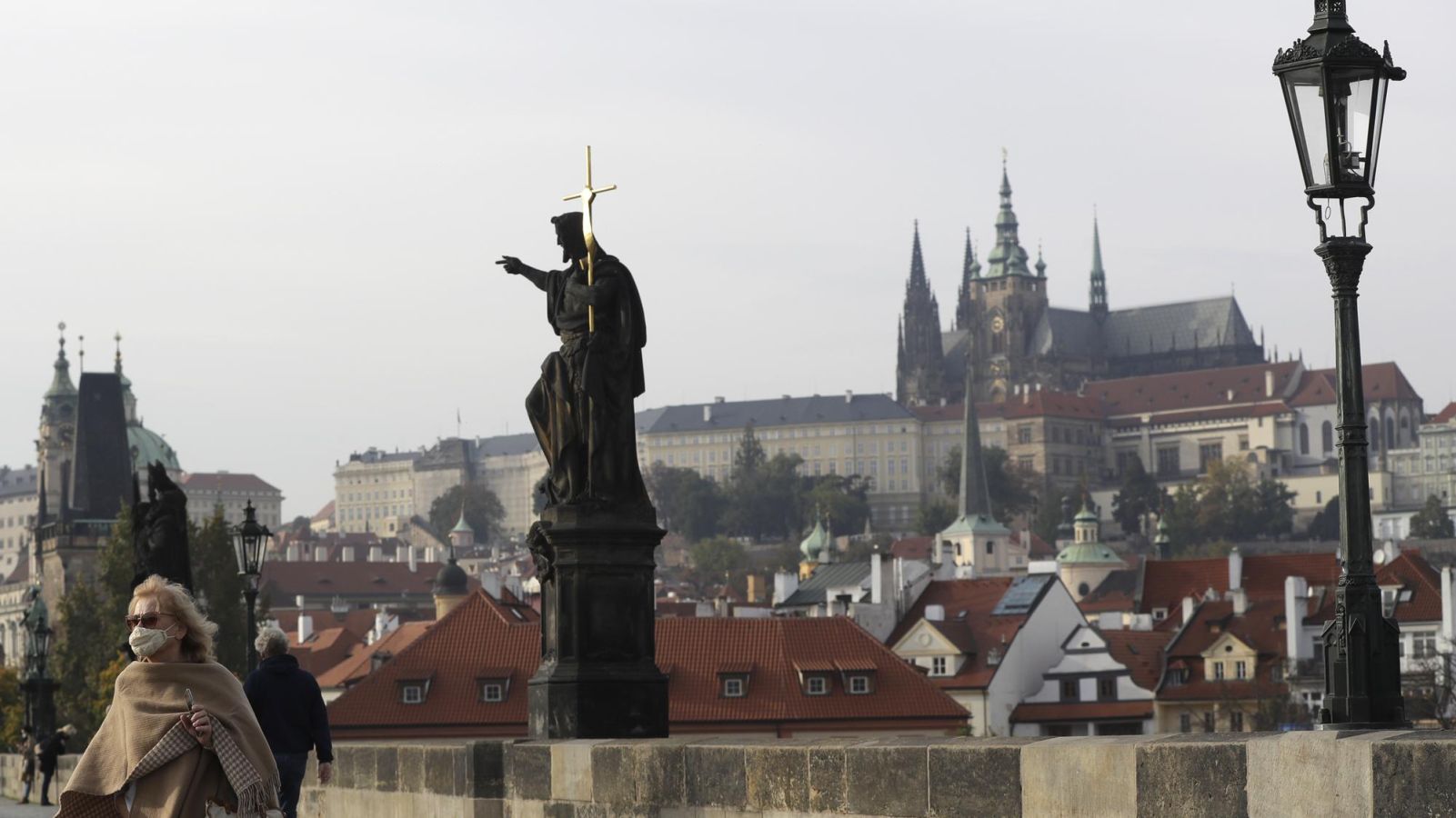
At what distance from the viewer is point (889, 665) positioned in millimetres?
66688

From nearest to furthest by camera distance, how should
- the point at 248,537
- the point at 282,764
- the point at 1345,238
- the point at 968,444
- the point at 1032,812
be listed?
the point at 1032,812 → the point at 1345,238 → the point at 282,764 → the point at 248,537 → the point at 968,444

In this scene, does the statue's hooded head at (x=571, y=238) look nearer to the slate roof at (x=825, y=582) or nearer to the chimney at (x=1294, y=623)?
the chimney at (x=1294, y=623)

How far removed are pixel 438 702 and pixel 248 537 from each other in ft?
143

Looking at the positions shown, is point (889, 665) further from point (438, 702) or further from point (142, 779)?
point (142, 779)

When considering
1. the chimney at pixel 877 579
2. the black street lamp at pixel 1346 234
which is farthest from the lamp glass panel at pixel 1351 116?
the chimney at pixel 877 579

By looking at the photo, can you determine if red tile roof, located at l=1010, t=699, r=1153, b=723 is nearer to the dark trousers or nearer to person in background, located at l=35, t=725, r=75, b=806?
person in background, located at l=35, t=725, r=75, b=806

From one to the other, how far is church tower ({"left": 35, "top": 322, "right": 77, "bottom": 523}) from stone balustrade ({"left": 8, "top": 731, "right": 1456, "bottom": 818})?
99669 millimetres

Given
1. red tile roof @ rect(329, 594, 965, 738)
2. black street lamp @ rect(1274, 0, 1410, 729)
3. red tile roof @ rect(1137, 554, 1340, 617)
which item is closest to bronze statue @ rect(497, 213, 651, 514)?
black street lamp @ rect(1274, 0, 1410, 729)

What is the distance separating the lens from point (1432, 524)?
630 feet

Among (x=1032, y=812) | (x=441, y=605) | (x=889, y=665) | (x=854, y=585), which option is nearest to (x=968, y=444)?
(x=854, y=585)

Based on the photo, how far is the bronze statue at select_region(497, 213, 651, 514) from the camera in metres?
12.5

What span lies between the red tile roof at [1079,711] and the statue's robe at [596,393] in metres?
71.2

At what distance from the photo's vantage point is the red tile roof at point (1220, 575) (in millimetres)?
96438

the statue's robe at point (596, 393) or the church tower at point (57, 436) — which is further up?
the church tower at point (57, 436)
